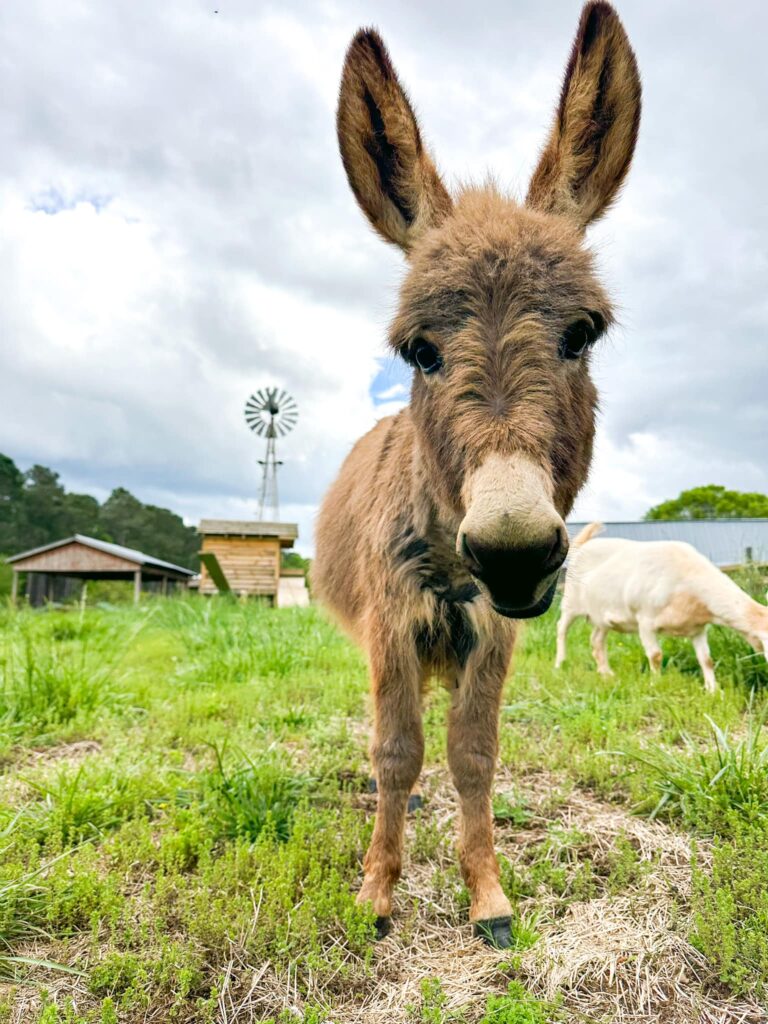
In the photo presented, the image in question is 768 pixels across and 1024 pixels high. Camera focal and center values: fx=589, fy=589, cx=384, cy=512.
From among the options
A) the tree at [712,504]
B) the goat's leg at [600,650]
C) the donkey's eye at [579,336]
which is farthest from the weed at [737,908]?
the tree at [712,504]

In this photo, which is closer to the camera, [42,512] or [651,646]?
[651,646]

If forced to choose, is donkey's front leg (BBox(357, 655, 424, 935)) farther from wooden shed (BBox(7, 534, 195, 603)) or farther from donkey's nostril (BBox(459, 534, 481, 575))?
wooden shed (BBox(7, 534, 195, 603))

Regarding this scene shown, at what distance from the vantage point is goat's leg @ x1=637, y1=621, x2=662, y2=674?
5418mm

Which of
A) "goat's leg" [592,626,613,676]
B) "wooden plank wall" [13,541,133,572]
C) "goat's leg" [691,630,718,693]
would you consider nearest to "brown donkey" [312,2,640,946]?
"goat's leg" [691,630,718,693]

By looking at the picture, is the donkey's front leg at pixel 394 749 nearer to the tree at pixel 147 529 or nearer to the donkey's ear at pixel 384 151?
the donkey's ear at pixel 384 151

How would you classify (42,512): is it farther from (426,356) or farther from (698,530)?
(426,356)

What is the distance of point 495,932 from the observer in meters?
2.10

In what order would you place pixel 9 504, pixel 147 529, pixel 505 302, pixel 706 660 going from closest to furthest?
1. pixel 505 302
2. pixel 706 660
3. pixel 9 504
4. pixel 147 529

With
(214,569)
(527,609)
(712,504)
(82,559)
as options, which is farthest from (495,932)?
(712,504)

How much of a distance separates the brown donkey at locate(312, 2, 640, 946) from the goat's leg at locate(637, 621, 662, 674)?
3623 millimetres

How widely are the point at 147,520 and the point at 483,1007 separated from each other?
60.3 m

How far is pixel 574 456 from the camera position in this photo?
185cm

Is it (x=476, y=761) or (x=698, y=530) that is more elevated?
(x=698, y=530)

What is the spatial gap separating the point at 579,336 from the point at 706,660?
421 centimetres
